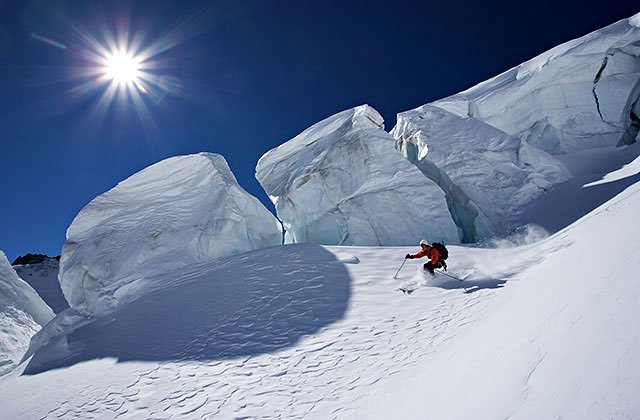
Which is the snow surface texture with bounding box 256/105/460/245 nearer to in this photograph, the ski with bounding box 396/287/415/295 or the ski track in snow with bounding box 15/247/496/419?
the ski with bounding box 396/287/415/295

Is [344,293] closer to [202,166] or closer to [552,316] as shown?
[552,316]

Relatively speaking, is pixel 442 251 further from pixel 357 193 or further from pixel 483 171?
pixel 483 171

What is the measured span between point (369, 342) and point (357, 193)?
996 cm

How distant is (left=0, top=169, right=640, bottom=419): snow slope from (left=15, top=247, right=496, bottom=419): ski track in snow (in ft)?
0.08

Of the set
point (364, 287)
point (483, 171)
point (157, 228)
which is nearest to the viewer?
point (364, 287)

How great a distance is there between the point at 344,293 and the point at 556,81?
2380 cm

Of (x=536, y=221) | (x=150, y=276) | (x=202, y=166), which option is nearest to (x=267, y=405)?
(x=150, y=276)

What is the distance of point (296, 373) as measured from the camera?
3980mm

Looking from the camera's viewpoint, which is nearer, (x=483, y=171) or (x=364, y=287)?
(x=364, y=287)

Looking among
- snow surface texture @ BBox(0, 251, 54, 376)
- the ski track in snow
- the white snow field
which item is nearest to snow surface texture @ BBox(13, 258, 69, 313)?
snow surface texture @ BBox(0, 251, 54, 376)

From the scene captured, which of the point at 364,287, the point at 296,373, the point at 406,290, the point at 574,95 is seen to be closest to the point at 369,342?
the point at 296,373

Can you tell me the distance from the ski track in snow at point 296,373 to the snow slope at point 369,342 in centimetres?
2

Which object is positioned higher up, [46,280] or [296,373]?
[46,280]

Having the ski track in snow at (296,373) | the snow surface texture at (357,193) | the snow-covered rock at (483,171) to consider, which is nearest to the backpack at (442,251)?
the ski track in snow at (296,373)
